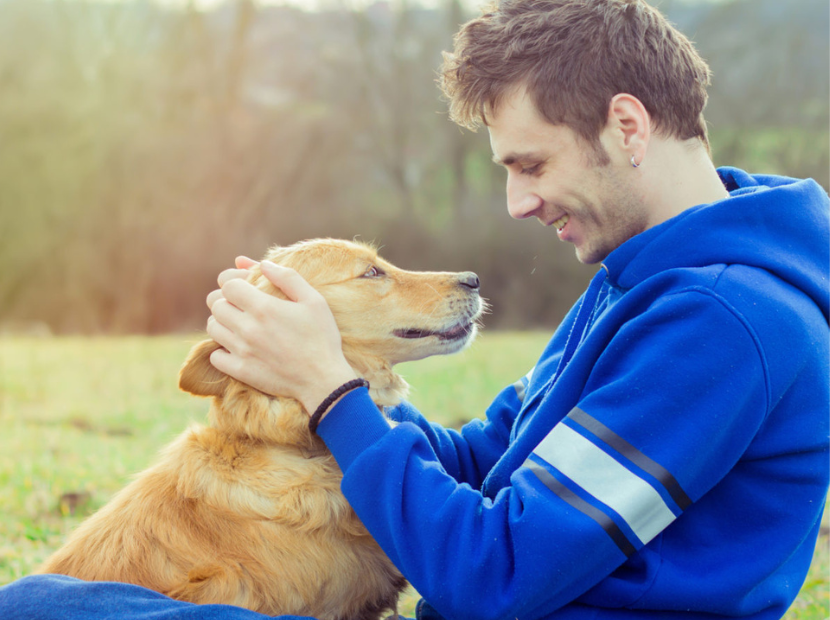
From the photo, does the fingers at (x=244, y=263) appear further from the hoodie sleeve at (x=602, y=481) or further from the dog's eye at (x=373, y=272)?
the hoodie sleeve at (x=602, y=481)

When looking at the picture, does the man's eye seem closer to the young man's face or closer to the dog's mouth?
the young man's face

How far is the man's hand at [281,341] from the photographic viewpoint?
1918 millimetres

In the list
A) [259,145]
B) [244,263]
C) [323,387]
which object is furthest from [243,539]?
[259,145]

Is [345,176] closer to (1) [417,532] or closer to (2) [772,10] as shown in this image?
(2) [772,10]

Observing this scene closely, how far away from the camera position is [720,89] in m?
19.6

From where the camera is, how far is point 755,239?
1.69 meters

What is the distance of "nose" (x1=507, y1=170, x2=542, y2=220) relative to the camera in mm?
2100

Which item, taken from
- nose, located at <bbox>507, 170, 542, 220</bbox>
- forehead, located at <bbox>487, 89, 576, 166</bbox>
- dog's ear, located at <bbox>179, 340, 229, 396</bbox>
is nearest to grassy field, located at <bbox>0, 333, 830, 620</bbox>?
dog's ear, located at <bbox>179, 340, 229, 396</bbox>

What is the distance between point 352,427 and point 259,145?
1789 cm

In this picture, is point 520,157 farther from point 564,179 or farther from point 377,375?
point 377,375

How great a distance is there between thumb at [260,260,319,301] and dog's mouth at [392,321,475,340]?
23.0 inches

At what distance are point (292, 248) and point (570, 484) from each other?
1.51 metres

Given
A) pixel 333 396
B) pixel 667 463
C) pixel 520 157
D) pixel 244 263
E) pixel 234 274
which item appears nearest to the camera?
pixel 667 463

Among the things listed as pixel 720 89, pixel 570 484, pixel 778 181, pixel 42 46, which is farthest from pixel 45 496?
pixel 720 89
